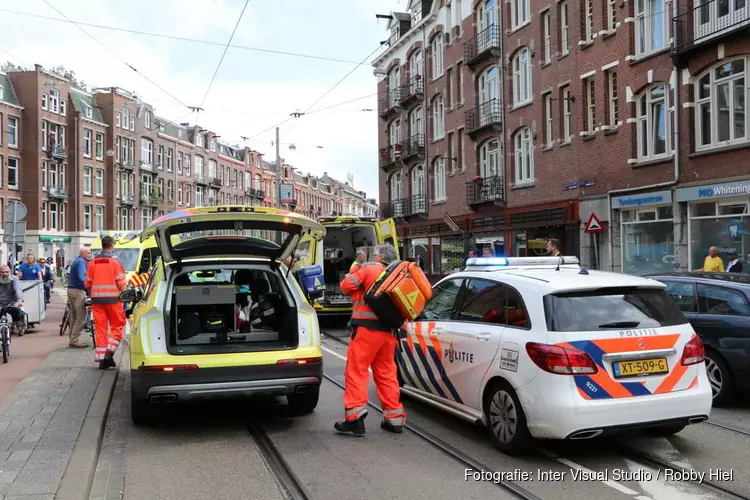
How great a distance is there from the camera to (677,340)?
5.52 m

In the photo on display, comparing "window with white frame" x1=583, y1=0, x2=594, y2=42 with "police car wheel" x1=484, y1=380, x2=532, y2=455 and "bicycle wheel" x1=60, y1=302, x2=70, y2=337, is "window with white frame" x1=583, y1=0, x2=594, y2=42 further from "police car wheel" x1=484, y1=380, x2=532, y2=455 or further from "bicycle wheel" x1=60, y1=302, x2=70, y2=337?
"police car wheel" x1=484, y1=380, x2=532, y2=455

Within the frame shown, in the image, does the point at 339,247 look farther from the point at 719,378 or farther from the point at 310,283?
the point at 719,378

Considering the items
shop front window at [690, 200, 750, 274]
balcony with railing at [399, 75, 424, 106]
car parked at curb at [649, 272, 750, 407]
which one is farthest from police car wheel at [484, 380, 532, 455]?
balcony with railing at [399, 75, 424, 106]

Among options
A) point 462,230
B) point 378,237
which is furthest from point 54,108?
point 378,237

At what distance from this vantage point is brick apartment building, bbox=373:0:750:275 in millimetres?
18094

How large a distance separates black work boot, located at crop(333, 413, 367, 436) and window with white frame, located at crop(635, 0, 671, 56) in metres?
17.4

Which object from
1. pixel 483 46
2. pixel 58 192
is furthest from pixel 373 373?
pixel 58 192

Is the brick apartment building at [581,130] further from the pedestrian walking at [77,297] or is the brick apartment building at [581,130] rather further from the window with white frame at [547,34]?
the pedestrian walking at [77,297]

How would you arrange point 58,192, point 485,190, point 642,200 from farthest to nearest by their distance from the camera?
point 58,192, point 485,190, point 642,200

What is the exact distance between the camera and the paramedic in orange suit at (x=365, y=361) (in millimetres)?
6152

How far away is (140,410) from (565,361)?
12.9 ft

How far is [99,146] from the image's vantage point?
6009 cm

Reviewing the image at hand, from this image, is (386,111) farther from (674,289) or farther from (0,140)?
(674,289)

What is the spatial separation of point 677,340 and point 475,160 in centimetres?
2607
